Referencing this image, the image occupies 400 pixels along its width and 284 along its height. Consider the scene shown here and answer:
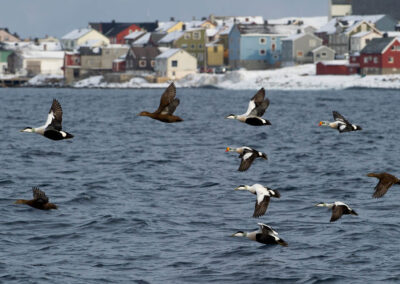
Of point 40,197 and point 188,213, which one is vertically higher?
point 40,197

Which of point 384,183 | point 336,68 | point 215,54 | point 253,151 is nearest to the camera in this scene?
point 384,183

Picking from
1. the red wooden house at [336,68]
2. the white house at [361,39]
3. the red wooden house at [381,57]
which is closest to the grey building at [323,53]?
the white house at [361,39]

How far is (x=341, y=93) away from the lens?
14712 centimetres

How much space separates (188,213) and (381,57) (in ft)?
411

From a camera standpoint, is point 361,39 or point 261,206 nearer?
point 261,206

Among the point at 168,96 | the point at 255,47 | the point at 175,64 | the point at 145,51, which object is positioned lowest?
the point at 175,64

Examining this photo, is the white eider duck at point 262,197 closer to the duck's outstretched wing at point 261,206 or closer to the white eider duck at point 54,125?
the duck's outstretched wing at point 261,206

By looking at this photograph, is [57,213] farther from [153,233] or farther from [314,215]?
[314,215]

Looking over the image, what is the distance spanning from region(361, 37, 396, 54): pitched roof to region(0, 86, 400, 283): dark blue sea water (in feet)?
290

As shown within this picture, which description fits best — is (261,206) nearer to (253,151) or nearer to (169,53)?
(253,151)

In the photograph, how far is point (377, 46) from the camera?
500ft

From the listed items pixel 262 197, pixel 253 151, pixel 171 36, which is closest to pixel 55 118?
pixel 253 151

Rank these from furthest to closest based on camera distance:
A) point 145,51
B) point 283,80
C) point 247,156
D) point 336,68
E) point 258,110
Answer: point 145,51 < point 283,80 < point 336,68 < point 258,110 < point 247,156

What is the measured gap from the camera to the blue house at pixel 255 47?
17238 centimetres
